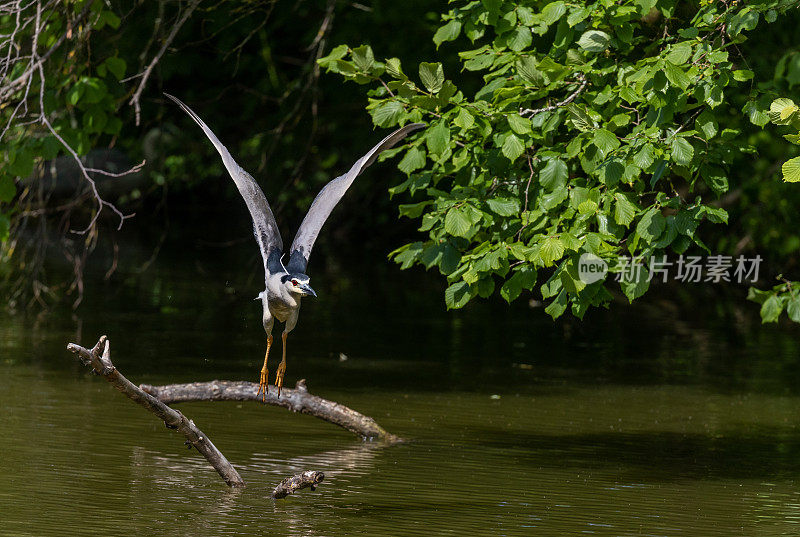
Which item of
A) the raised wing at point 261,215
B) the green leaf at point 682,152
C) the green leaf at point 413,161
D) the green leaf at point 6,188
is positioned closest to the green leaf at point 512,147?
the green leaf at point 413,161

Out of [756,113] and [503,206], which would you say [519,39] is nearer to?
[503,206]

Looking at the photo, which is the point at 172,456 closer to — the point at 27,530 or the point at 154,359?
the point at 27,530

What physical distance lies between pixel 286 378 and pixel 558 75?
14.9ft

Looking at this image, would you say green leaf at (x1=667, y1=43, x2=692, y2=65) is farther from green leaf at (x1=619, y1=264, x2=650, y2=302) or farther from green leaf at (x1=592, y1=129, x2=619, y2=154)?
green leaf at (x1=619, y1=264, x2=650, y2=302)

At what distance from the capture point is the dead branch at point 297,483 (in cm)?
679

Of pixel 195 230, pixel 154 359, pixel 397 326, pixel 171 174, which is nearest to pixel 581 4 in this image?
pixel 154 359

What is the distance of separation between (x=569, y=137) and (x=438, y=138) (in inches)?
48.7

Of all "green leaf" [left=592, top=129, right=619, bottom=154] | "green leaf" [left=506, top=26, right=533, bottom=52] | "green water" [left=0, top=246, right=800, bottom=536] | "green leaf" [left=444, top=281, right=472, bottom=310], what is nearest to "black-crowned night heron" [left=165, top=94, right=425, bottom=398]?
"green water" [left=0, top=246, right=800, bottom=536]

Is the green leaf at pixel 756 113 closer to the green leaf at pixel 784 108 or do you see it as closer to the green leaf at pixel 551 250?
the green leaf at pixel 784 108

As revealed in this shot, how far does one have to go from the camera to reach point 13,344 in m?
12.3

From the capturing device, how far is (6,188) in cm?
939

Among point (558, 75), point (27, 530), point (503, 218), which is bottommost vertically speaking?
point (27, 530)

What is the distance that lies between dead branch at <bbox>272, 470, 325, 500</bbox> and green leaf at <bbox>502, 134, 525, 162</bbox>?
192 cm

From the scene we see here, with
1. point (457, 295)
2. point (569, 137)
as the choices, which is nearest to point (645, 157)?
point (569, 137)
